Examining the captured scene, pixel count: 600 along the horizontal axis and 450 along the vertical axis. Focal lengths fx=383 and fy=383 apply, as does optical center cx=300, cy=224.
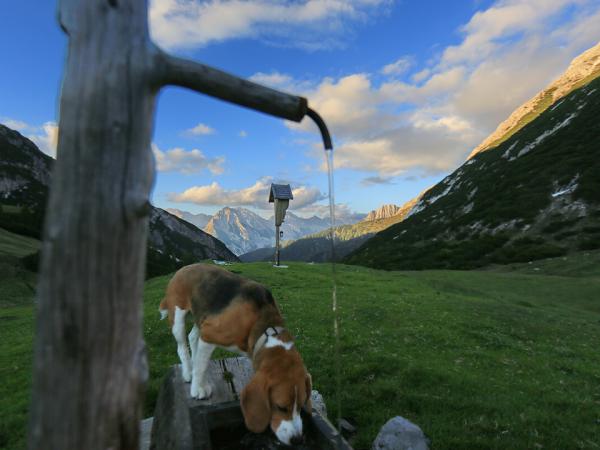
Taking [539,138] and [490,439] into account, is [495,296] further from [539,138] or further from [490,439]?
[539,138]

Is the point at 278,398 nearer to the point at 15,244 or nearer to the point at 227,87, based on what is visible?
the point at 227,87

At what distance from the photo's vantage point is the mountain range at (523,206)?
6041cm

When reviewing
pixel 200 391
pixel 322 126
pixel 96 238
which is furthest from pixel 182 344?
pixel 322 126

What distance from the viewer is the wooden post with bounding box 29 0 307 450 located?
2.56 meters

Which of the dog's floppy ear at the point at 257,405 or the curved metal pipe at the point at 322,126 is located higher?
the curved metal pipe at the point at 322,126

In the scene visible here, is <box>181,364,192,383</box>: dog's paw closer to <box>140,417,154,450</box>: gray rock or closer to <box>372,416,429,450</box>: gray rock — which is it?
<box>140,417,154,450</box>: gray rock

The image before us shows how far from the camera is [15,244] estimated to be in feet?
175

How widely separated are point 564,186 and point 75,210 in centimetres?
8889

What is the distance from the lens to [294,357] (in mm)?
5219

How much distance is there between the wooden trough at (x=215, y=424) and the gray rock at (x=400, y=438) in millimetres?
2250

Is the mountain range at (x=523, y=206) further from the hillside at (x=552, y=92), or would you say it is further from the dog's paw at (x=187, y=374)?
the dog's paw at (x=187, y=374)

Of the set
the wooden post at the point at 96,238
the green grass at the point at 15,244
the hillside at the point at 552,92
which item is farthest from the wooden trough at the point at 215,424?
the hillside at the point at 552,92

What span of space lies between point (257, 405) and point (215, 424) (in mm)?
1251

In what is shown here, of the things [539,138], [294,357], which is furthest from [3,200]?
[539,138]
